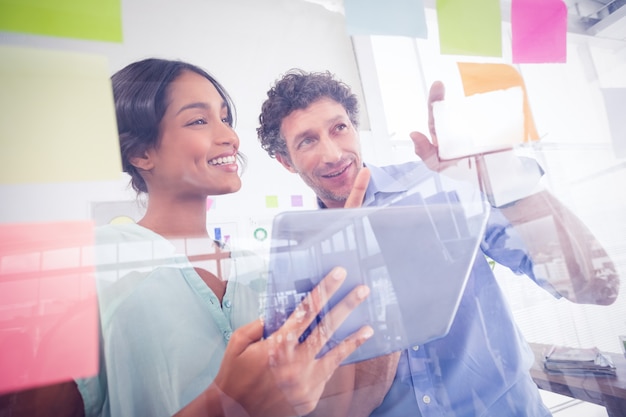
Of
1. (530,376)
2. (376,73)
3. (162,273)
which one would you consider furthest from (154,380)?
(530,376)

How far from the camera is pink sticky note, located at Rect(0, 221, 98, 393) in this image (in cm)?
45

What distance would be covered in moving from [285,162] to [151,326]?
14.3 inches

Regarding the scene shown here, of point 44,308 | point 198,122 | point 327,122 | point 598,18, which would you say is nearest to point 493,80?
point 327,122

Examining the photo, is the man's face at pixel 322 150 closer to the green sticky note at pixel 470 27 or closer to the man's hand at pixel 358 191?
the man's hand at pixel 358 191

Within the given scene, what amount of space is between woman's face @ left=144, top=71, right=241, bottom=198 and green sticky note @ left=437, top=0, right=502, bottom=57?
0.62m

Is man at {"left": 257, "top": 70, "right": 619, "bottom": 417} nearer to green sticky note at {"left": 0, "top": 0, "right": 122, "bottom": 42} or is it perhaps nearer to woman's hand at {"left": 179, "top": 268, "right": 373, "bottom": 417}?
woman's hand at {"left": 179, "top": 268, "right": 373, "bottom": 417}

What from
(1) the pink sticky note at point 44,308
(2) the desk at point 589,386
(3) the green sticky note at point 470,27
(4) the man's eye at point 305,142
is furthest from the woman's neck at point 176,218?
(2) the desk at point 589,386

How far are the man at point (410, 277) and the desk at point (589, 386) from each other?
0.18m

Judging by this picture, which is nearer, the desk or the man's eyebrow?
the man's eyebrow

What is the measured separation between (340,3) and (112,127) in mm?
568

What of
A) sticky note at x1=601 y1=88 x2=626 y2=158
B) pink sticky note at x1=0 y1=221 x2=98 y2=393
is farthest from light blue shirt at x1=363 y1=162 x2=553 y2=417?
sticky note at x1=601 y1=88 x2=626 y2=158

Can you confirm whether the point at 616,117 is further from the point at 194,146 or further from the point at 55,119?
the point at 55,119

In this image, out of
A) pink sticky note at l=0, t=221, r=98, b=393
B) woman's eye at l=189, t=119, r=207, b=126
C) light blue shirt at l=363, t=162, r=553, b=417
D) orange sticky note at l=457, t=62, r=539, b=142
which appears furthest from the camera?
orange sticky note at l=457, t=62, r=539, b=142

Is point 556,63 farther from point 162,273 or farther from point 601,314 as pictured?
point 162,273
